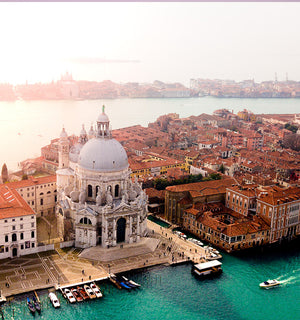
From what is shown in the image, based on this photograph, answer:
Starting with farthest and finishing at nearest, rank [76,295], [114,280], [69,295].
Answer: [114,280] < [76,295] < [69,295]

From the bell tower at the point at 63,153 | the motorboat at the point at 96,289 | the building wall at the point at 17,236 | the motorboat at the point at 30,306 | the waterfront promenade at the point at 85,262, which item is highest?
the bell tower at the point at 63,153

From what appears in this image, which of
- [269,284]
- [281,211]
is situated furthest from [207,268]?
[281,211]

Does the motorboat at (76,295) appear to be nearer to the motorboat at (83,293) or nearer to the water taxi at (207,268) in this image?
the motorboat at (83,293)

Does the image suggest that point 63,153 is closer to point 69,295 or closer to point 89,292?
point 89,292

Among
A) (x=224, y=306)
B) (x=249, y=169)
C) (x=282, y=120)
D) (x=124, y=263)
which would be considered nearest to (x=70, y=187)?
(x=124, y=263)

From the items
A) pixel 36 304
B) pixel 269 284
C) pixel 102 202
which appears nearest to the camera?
pixel 36 304

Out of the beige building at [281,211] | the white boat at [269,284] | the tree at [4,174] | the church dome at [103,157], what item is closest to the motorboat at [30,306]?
the church dome at [103,157]

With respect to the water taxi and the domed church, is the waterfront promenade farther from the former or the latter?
the water taxi
